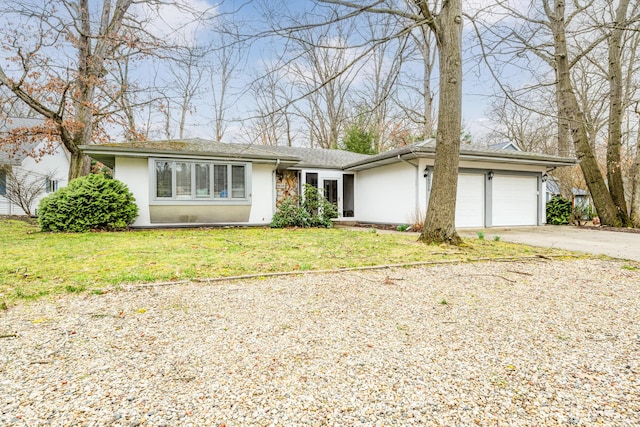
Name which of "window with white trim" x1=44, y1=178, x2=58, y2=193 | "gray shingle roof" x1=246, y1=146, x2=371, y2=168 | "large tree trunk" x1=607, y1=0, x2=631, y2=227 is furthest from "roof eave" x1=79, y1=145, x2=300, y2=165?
"large tree trunk" x1=607, y1=0, x2=631, y2=227

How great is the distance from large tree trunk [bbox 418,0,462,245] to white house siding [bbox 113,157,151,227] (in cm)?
833

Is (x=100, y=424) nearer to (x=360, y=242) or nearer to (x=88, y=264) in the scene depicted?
(x=88, y=264)

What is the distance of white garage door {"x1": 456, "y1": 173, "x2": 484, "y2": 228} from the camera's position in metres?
11.2

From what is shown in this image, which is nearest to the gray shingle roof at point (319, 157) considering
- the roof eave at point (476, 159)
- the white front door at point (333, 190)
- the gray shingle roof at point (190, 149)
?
the gray shingle roof at point (190, 149)

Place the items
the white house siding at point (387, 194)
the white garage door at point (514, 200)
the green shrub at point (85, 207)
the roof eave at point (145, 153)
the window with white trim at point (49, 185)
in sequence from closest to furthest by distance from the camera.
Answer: the green shrub at point (85, 207) < the roof eave at point (145, 153) < the white house siding at point (387, 194) < the white garage door at point (514, 200) < the window with white trim at point (49, 185)

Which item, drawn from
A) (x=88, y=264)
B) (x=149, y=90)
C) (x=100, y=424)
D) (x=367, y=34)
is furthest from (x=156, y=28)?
(x=100, y=424)

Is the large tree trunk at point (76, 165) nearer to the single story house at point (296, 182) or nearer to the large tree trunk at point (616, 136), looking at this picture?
the single story house at point (296, 182)

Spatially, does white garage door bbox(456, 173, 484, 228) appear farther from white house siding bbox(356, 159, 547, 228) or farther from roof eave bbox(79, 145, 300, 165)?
roof eave bbox(79, 145, 300, 165)

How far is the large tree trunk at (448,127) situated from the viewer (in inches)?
253

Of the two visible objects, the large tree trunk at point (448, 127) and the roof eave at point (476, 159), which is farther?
the roof eave at point (476, 159)

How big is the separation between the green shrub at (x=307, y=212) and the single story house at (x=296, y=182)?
0.55 metres

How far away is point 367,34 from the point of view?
663 cm

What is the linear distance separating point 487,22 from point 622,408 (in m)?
7.75

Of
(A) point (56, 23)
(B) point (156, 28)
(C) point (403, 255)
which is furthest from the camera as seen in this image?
(B) point (156, 28)
